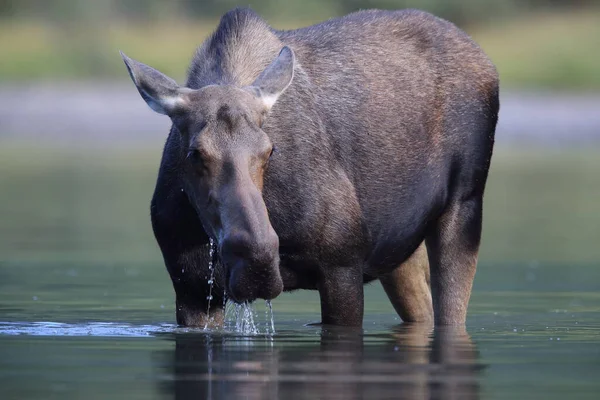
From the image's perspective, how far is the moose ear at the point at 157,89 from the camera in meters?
9.23

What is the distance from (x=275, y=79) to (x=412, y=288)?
2.79 metres

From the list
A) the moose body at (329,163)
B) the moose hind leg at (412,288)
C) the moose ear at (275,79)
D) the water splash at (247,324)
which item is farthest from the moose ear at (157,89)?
the moose hind leg at (412,288)

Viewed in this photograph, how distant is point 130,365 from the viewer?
8.59m

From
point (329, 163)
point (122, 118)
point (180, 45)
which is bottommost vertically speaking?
point (329, 163)

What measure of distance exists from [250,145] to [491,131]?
309 cm

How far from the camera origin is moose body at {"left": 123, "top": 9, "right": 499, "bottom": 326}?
29.6 feet

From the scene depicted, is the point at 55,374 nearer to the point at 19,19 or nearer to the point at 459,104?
the point at 459,104

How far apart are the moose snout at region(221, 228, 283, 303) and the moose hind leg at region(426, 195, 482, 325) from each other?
275 cm

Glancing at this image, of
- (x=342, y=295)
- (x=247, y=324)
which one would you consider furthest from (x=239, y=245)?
(x=247, y=324)

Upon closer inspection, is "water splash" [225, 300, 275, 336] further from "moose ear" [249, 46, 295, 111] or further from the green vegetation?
the green vegetation

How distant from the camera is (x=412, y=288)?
1188 centimetres

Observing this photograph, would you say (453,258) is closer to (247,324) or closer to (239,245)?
(247,324)

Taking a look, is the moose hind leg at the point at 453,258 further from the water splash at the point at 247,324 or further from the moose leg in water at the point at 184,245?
the moose leg in water at the point at 184,245

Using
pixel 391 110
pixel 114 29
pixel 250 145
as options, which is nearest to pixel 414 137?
pixel 391 110
